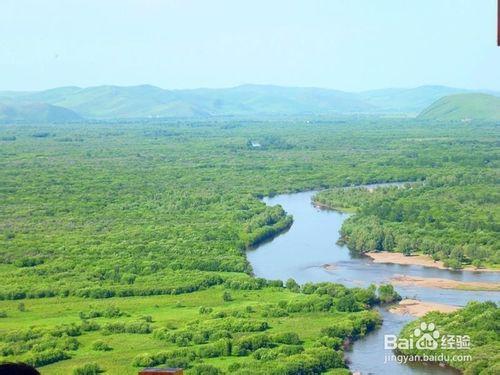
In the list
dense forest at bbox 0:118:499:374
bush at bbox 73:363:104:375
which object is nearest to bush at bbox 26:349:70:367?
dense forest at bbox 0:118:499:374

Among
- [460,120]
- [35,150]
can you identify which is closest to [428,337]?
[35,150]

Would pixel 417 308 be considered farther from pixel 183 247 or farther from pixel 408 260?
pixel 183 247

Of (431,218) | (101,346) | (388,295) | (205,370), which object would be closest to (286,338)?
(205,370)

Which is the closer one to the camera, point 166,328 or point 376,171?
point 166,328

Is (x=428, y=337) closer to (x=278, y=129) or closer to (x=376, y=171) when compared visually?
(x=376, y=171)

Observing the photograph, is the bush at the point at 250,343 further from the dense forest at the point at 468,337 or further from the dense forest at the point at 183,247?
the dense forest at the point at 468,337

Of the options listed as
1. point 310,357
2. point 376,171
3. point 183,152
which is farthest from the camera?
point 183,152

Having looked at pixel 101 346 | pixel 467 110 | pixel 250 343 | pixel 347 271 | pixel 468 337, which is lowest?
pixel 347 271
